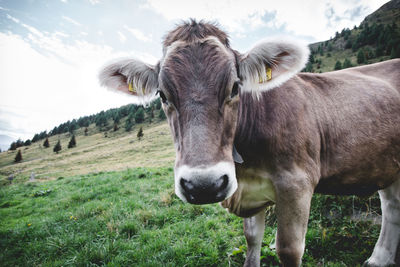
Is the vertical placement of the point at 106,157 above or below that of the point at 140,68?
below

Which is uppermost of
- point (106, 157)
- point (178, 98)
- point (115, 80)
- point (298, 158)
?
point (115, 80)

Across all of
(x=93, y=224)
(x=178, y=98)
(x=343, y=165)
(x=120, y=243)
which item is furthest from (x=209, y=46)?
(x=93, y=224)

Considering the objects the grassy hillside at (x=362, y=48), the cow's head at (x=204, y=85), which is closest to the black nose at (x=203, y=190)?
the cow's head at (x=204, y=85)

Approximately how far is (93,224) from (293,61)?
5111 millimetres

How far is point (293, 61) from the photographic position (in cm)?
216

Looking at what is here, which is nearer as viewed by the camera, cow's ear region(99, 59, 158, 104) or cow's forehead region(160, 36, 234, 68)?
cow's forehead region(160, 36, 234, 68)

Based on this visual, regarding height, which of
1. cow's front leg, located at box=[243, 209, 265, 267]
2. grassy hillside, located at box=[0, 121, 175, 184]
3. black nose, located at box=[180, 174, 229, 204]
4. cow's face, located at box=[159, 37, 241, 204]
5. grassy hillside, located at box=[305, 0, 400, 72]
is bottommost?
grassy hillside, located at box=[0, 121, 175, 184]

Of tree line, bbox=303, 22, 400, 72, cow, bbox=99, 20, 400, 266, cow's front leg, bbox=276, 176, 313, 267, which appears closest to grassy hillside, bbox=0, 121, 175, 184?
cow, bbox=99, 20, 400, 266

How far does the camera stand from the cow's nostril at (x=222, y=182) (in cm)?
152

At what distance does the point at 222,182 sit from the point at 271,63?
54.9 inches

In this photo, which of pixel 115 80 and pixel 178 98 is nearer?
pixel 178 98

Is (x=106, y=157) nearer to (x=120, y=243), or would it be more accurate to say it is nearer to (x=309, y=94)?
(x=120, y=243)

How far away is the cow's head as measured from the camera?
5.13ft

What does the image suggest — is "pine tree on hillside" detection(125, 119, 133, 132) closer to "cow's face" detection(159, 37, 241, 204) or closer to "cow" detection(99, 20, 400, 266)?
"cow" detection(99, 20, 400, 266)
